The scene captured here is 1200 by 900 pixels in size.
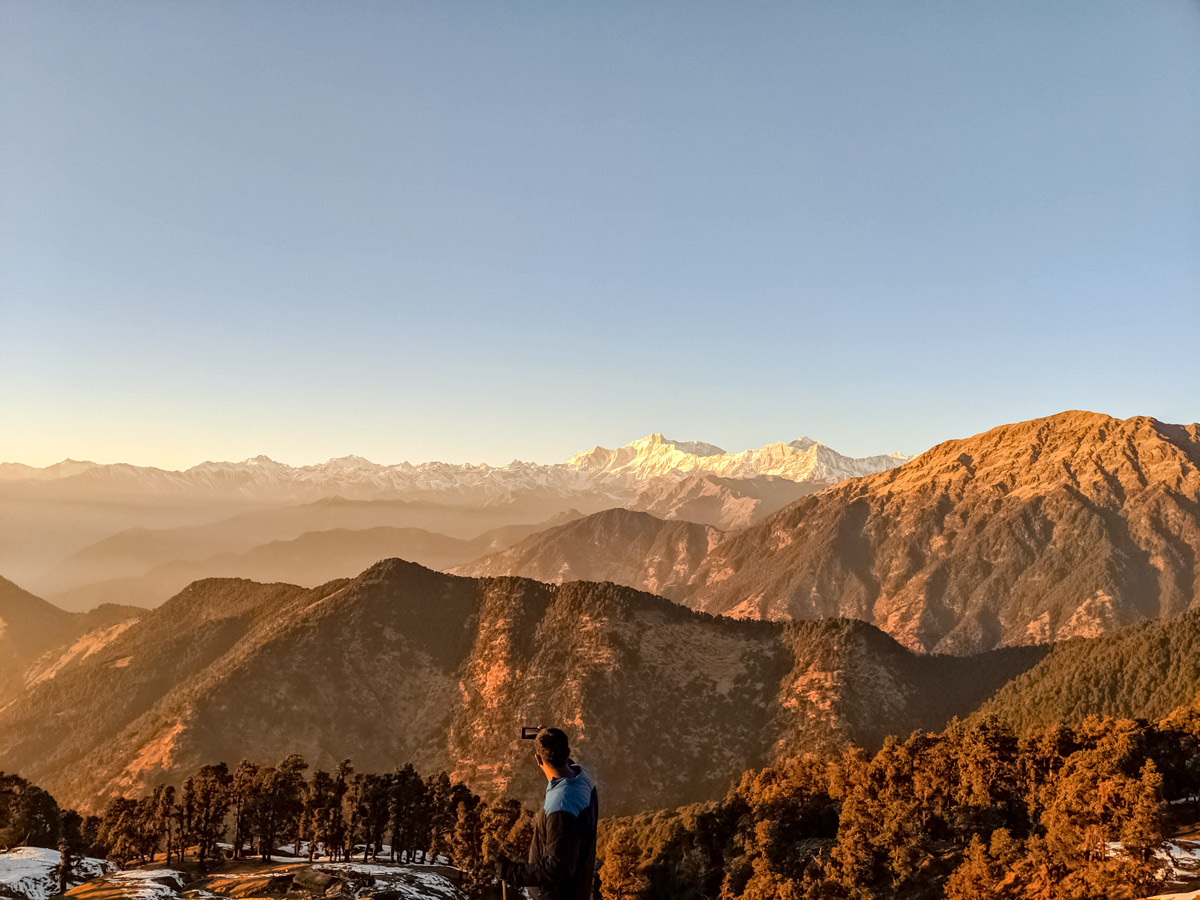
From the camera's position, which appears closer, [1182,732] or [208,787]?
[1182,732]

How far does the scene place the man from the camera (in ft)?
42.7

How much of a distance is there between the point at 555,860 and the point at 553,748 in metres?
1.75

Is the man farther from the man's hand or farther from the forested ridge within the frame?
the forested ridge

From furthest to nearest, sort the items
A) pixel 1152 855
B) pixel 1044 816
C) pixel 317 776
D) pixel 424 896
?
pixel 317 776, pixel 424 896, pixel 1044 816, pixel 1152 855

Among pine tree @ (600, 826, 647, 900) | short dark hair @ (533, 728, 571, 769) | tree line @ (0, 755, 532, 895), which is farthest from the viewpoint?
tree line @ (0, 755, 532, 895)

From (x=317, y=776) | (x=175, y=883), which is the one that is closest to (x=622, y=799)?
(x=317, y=776)

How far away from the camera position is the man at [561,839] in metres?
13.0

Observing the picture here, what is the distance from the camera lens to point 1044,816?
78000 mm

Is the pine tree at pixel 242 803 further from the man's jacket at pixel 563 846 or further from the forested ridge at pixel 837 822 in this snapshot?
the man's jacket at pixel 563 846

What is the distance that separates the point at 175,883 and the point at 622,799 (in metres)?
112

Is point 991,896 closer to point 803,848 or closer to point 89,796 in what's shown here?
point 803,848

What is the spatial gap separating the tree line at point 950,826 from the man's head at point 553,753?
226ft

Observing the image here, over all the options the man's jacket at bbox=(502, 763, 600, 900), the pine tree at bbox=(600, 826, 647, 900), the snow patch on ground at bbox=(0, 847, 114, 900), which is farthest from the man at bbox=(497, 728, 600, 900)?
the snow patch on ground at bbox=(0, 847, 114, 900)

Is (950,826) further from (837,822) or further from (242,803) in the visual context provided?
(242,803)
